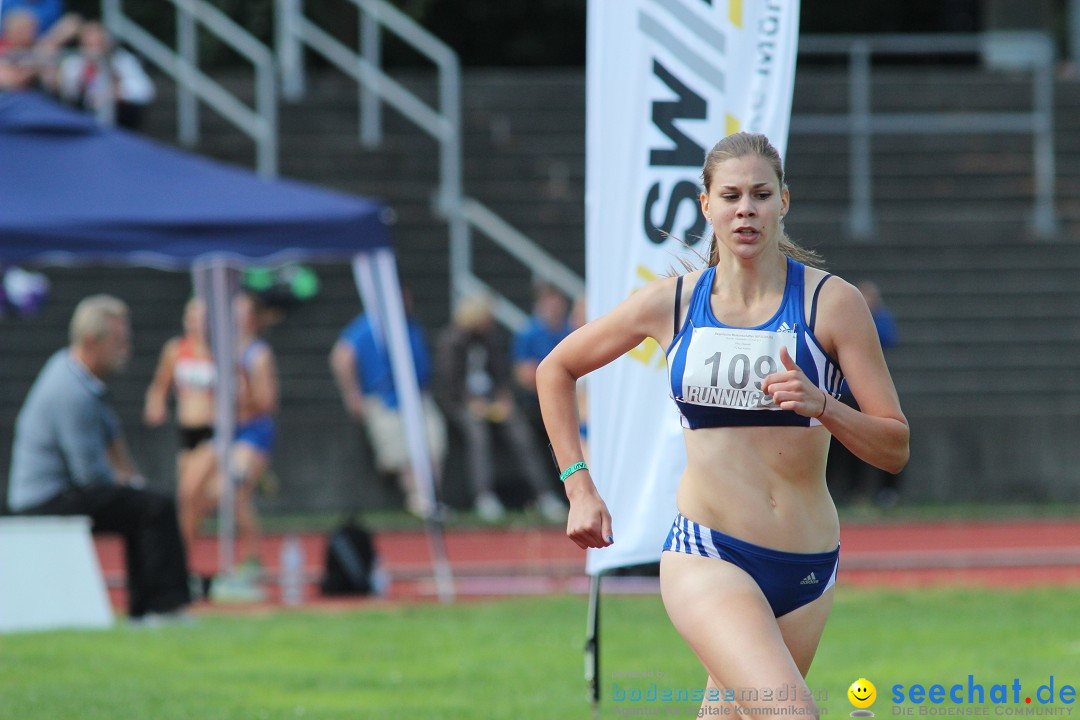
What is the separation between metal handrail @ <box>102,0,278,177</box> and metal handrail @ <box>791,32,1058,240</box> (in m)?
6.19

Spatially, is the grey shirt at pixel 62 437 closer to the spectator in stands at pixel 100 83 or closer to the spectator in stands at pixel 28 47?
the spectator in stands at pixel 28 47

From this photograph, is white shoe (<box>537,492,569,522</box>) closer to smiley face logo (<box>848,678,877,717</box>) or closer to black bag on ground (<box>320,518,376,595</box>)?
black bag on ground (<box>320,518,376,595</box>)

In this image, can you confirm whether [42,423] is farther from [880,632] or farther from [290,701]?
[880,632]

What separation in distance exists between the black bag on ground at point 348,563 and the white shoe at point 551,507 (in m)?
5.06

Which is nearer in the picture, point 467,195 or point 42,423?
point 42,423

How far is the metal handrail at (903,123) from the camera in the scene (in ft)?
69.3

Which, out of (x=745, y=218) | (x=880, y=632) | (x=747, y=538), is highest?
(x=745, y=218)

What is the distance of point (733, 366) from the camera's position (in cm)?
492

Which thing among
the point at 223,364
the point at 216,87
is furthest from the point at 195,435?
the point at 216,87

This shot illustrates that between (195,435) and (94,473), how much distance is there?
2808mm

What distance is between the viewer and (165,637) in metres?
10.3

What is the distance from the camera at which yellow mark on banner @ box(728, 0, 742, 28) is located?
7145mm

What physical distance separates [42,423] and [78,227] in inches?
59.1

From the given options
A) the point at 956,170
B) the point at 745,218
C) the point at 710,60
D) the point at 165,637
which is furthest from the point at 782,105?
the point at 956,170
